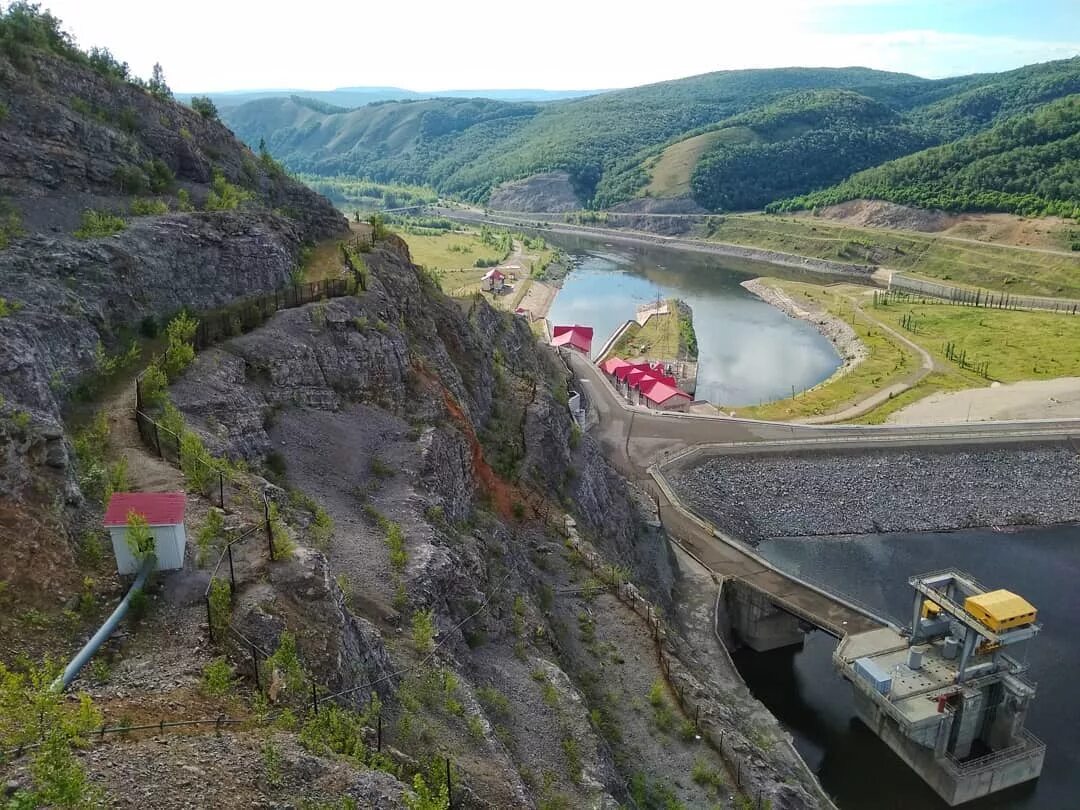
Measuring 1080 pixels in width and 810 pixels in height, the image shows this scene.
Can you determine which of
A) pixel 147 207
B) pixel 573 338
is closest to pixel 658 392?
pixel 573 338

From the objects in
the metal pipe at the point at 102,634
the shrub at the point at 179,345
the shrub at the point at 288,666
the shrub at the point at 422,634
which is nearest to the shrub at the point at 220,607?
A: the shrub at the point at 288,666

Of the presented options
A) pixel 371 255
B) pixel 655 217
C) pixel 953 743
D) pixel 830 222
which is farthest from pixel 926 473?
pixel 655 217

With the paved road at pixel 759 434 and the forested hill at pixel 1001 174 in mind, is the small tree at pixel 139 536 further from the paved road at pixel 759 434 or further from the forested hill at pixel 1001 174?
the forested hill at pixel 1001 174

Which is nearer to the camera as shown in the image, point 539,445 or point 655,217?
point 539,445

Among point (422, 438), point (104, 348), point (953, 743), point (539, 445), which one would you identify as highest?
point (104, 348)

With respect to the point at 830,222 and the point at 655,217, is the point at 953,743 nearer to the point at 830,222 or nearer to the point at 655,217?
the point at 830,222

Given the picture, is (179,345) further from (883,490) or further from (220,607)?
(883,490)
